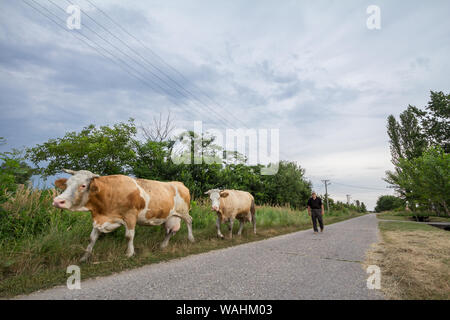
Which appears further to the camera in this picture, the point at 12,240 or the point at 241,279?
the point at 12,240

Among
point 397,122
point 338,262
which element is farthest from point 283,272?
point 397,122

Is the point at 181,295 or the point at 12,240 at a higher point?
the point at 12,240

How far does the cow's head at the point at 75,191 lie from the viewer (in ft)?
14.1

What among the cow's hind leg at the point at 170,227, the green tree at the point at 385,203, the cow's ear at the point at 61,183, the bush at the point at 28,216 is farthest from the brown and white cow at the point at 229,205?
the green tree at the point at 385,203

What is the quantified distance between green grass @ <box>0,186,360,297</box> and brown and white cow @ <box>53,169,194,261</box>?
0.37 m

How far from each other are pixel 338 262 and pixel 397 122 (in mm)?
47451

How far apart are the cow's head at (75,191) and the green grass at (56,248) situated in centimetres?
82

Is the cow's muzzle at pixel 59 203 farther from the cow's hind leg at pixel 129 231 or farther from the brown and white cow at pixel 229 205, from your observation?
the brown and white cow at pixel 229 205

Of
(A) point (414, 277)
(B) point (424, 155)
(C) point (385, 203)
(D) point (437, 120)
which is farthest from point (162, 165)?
(C) point (385, 203)

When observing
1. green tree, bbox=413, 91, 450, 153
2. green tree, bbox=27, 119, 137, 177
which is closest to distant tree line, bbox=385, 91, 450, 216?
green tree, bbox=413, 91, 450, 153

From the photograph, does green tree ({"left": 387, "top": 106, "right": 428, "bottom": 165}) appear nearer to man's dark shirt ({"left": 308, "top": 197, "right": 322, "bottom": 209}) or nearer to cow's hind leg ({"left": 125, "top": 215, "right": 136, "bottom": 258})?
man's dark shirt ({"left": 308, "top": 197, "right": 322, "bottom": 209})

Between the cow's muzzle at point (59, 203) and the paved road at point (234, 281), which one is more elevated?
the cow's muzzle at point (59, 203)
